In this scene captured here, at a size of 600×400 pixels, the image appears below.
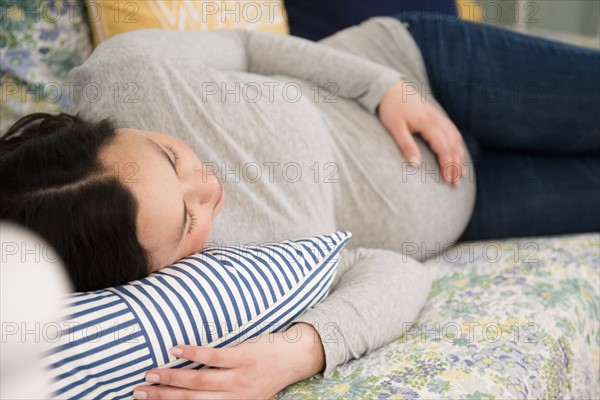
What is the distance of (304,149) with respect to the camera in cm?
101

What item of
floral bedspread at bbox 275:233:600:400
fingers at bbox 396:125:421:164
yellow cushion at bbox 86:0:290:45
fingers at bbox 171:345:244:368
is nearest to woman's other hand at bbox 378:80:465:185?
fingers at bbox 396:125:421:164

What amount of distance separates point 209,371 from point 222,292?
3.4 inches

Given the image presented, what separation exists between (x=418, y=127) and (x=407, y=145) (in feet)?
0.14

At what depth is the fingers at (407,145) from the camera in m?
1.12

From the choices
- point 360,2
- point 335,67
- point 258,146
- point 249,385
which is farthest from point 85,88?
point 360,2

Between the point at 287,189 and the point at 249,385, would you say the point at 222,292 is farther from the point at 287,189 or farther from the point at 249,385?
the point at 287,189

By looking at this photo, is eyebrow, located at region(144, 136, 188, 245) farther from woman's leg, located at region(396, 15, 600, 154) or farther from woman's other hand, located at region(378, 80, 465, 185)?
woman's leg, located at region(396, 15, 600, 154)

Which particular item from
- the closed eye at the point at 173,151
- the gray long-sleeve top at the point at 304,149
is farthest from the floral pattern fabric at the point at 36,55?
the closed eye at the point at 173,151

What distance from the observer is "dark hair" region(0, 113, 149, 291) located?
661 mm

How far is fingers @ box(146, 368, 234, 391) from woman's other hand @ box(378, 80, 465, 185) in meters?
0.58

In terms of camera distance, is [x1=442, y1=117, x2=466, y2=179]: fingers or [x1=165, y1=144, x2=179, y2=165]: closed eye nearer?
[x1=165, y1=144, x2=179, y2=165]: closed eye

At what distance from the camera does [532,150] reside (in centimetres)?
125

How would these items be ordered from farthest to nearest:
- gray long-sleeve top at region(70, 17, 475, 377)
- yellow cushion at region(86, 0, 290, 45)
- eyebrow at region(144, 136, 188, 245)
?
yellow cushion at region(86, 0, 290, 45) < gray long-sleeve top at region(70, 17, 475, 377) < eyebrow at region(144, 136, 188, 245)

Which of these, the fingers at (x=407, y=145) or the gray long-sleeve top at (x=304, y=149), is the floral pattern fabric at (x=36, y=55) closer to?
the gray long-sleeve top at (x=304, y=149)
